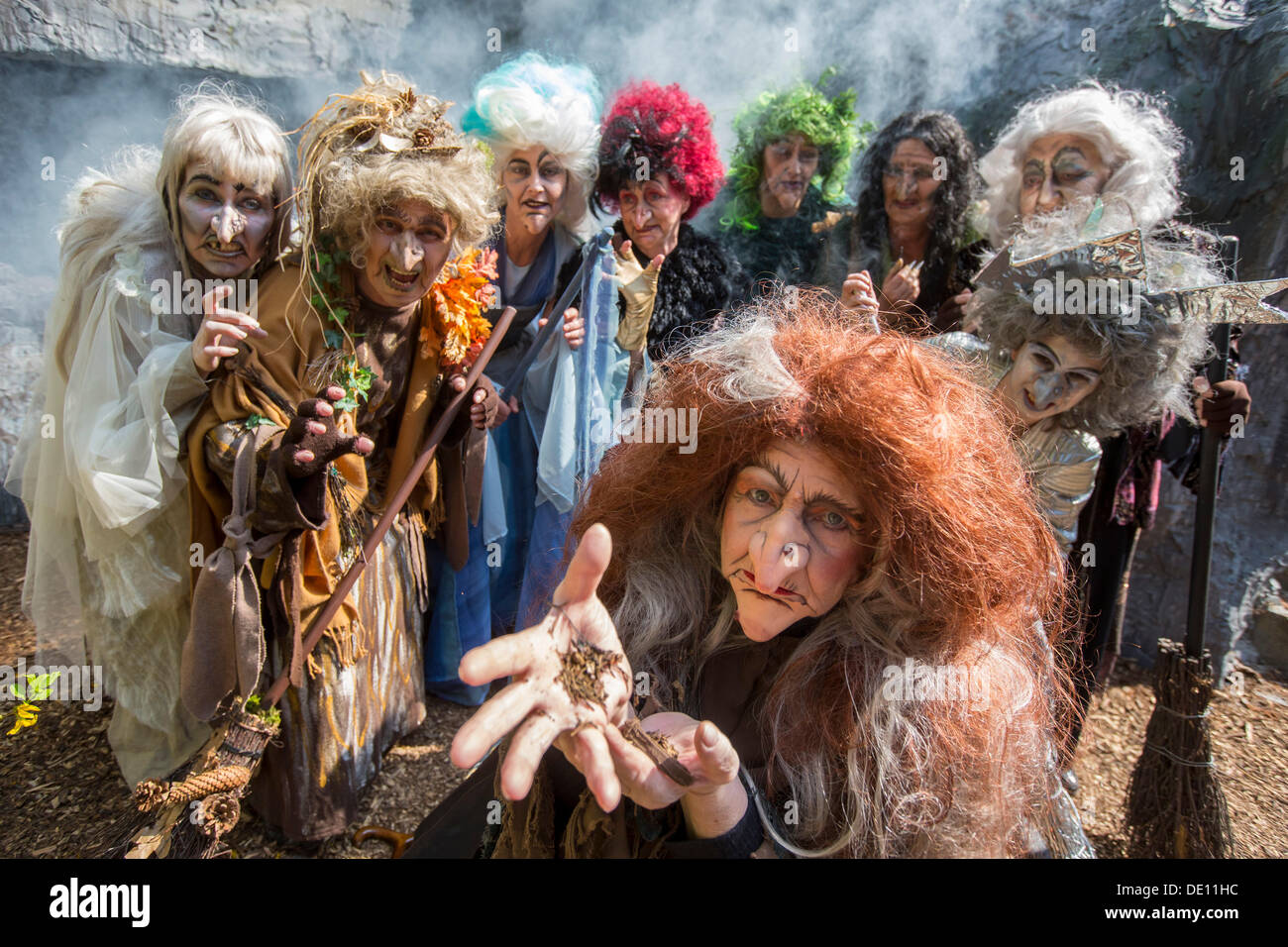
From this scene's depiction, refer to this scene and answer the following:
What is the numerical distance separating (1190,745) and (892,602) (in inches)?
83.9

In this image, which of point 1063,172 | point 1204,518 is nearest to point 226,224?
point 1063,172

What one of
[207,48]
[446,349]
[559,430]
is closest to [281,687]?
[446,349]

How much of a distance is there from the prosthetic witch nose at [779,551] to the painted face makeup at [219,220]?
6.41ft

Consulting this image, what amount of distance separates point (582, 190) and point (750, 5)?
3.33 m

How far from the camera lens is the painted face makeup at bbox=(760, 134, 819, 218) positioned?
4.17 meters

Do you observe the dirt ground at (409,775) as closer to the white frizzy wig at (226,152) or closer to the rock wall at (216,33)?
the white frizzy wig at (226,152)

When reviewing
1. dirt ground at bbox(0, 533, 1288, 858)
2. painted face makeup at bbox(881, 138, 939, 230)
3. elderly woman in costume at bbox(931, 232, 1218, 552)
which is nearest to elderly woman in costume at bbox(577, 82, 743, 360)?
painted face makeup at bbox(881, 138, 939, 230)

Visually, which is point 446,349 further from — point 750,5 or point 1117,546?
point 750,5

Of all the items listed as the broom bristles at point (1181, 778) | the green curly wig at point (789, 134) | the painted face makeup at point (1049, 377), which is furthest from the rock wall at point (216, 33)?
the broom bristles at point (1181, 778)

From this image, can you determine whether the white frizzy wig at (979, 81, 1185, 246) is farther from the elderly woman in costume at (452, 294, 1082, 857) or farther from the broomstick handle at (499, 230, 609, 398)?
the elderly woman in costume at (452, 294, 1082, 857)

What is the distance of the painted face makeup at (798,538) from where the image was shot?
1.65 m

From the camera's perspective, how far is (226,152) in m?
2.44

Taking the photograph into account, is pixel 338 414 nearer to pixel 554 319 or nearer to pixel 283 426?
pixel 283 426

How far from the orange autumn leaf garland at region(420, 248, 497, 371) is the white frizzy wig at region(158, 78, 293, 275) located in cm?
56
